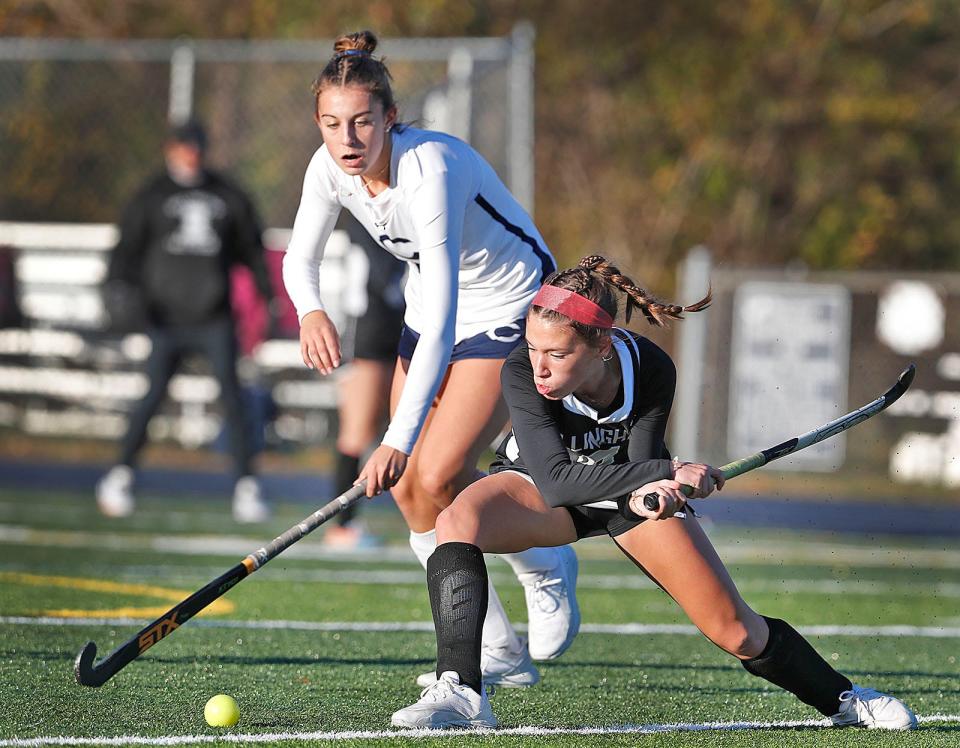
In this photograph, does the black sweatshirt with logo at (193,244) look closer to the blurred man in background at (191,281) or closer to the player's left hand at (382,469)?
the blurred man in background at (191,281)

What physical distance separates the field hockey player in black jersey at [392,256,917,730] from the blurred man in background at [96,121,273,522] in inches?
230

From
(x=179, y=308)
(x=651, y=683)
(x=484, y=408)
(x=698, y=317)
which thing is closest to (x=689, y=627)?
(x=651, y=683)

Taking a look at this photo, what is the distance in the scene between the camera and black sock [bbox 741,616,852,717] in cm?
426

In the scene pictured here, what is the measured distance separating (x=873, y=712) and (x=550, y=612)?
1.14 m

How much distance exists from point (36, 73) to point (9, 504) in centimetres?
501

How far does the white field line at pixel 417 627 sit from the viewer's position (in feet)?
19.6

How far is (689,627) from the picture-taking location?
6551 millimetres

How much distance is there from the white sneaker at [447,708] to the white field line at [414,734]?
A: 0.11 ft

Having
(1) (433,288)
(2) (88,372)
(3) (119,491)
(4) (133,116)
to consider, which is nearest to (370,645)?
(1) (433,288)

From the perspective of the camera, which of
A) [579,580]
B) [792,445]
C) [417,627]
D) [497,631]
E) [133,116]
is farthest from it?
[133,116]

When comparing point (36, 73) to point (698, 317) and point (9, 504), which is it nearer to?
point (9, 504)

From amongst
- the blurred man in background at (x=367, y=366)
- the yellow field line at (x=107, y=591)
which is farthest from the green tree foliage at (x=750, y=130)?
the yellow field line at (x=107, y=591)

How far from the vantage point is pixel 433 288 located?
4426 mm

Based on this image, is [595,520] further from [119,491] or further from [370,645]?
[119,491]
